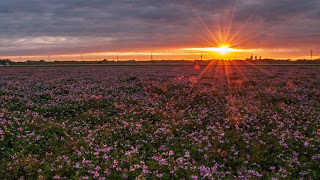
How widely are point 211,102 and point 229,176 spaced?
7.46 metres

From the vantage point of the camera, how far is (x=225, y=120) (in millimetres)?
9555

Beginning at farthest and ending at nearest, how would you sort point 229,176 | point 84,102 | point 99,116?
point 84,102 → point 99,116 → point 229,176

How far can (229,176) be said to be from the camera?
5285 millimetres

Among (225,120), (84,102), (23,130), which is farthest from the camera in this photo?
(84,102)

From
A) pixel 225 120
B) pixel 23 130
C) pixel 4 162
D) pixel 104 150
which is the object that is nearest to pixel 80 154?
pixel 104 150

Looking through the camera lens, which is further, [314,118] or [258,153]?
[314,118]

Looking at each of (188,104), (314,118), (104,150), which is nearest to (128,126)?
(104,150)

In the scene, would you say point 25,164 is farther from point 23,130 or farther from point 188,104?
point 188,104

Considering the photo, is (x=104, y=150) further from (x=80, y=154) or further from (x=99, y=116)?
(x=99, y=116)

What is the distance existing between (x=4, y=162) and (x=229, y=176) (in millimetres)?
5195

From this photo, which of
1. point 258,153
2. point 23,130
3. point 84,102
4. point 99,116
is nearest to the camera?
point 258,153

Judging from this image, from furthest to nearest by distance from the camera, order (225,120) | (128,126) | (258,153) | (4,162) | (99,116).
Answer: (99,116) → (225,120) → (128,126) → (258,153) → (4,162)

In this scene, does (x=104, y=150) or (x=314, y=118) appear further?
(x=314, y=118)

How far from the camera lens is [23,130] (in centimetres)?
788
